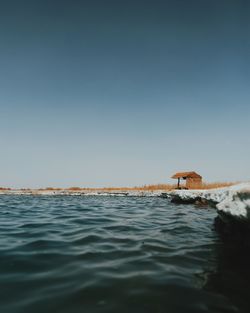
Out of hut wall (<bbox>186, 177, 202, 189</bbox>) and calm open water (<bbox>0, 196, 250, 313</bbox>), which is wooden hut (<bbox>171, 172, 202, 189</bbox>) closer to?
hut wall (<bbox>186, 177, 202, 189</bbox>)

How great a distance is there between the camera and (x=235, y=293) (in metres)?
3.10

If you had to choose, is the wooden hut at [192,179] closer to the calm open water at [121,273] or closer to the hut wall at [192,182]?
the hut wall at [192,182]

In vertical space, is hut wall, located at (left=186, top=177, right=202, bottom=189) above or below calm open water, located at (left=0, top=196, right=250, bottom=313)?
above

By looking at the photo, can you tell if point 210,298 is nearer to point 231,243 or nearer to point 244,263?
point 244,263

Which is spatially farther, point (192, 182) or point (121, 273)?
point (192, 182)

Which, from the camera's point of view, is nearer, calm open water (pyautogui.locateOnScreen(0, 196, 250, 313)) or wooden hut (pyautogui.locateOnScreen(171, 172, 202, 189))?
calm open water (pyautogui.locateOnScreen(0, 196, 250, 313))

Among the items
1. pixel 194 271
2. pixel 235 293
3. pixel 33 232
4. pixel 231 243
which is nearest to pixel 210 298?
pixel 235 293

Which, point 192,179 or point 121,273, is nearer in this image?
point 121,273

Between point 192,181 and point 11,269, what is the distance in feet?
121

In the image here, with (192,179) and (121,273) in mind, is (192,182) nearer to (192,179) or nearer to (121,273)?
(192,179)

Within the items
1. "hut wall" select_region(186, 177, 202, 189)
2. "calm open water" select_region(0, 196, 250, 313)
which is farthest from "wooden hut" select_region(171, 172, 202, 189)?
"calm open water" select_region(0, 196, 250, 313)

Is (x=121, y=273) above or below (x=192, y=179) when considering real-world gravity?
below

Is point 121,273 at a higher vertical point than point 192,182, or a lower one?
lower

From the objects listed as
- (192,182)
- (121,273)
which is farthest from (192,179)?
(121,273)
